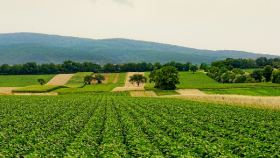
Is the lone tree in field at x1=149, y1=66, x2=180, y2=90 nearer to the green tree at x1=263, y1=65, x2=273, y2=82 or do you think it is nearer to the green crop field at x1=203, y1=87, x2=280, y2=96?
the green crop field at x1=203, y1=87, x2=280, y2=96

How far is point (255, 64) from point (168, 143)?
221443 mm

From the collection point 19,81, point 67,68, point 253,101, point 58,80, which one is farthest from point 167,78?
point 67,68

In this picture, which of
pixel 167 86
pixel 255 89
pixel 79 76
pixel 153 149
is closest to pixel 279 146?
pixel 153 149

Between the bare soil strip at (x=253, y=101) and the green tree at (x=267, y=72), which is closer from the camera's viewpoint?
the bare soil strip at (x=253, y=101)

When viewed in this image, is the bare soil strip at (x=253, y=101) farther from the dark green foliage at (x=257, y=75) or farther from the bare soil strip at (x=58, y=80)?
the bare soil strip at (x=58, y=80)

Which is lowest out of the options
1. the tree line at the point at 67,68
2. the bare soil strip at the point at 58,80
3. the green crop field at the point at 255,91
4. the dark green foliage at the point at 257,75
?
the green crop field at the point at 255,91

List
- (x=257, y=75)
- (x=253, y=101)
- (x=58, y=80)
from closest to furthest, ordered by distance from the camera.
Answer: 1. (x=253, y=101)
2. (x=257, y=75)
3. (x=58, y=80)

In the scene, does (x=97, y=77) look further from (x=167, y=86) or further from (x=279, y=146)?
(x=279, y=146)

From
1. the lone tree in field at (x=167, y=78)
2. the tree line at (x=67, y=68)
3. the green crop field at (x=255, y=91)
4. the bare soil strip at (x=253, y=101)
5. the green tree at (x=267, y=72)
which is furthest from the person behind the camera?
the tree line at (x=67, y=68)

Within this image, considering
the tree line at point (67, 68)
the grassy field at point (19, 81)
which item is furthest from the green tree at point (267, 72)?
the grassy field at point (19, 81)

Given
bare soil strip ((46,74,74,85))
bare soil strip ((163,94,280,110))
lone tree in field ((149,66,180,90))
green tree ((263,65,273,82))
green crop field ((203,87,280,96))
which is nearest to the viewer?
bare soil strip ((163,94,280,110))

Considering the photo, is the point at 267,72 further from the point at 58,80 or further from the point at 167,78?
the point at 58,80

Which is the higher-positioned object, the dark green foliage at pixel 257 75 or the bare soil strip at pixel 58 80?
the dark green foliage at pixel 257 75

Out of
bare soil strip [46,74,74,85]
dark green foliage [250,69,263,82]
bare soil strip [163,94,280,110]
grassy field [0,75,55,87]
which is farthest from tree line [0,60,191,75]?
bare soil strip [163,94,280,110]
